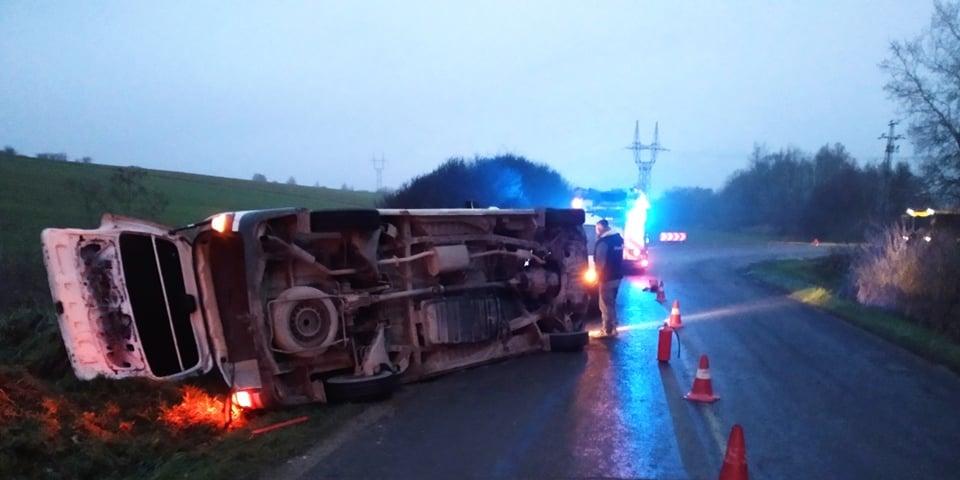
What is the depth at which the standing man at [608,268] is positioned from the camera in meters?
13.5

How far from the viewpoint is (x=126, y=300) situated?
26.0 ft

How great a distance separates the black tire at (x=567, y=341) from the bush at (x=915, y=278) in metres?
6.98

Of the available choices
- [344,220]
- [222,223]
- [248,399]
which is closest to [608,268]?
[344,220]

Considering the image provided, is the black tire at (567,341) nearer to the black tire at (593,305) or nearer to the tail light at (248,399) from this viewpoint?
the black tire at (593,305)

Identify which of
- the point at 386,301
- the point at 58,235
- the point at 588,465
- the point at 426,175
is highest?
the point at 426,175

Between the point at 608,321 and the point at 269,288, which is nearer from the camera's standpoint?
the point at 269,288

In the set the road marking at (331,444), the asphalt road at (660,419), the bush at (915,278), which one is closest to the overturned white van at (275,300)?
the road marking at (331,444)

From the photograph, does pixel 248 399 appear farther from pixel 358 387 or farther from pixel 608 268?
pixel 608 268

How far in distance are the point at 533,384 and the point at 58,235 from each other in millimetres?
5301

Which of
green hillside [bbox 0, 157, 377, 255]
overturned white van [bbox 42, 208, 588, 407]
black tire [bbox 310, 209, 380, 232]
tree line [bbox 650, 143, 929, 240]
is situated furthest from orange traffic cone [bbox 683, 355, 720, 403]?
tree line [bbox 650, 143, 929, 240]

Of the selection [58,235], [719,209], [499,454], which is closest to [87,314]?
[58,235]

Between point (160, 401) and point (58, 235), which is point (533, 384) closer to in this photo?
point (160, 401)

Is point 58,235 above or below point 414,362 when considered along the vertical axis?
above

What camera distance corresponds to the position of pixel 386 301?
9.77m
